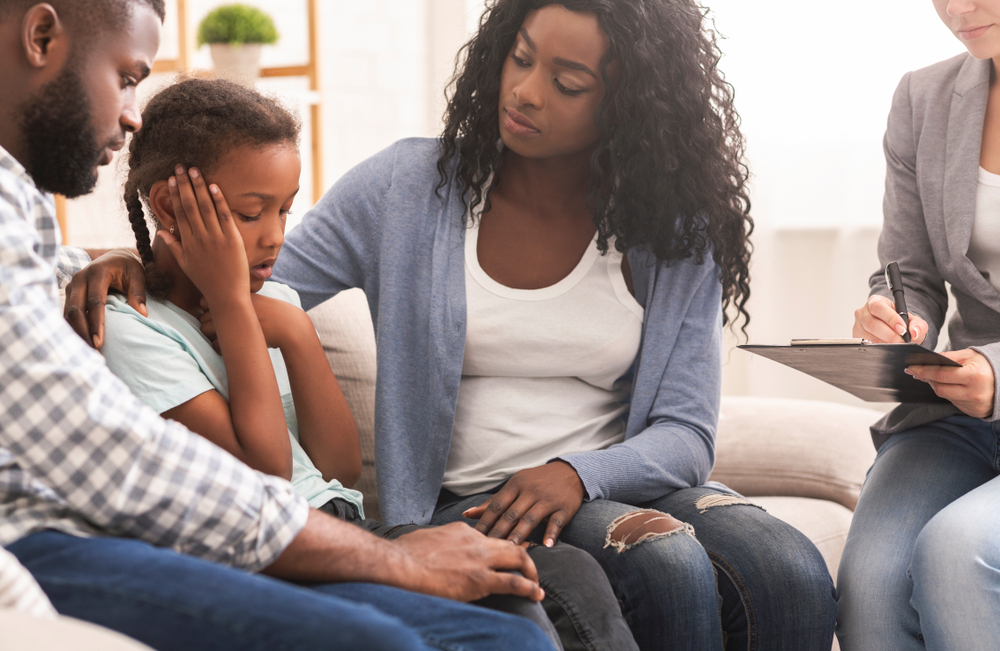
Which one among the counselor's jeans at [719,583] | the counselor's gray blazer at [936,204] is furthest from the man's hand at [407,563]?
the counselor's gray blazer at [936,204]

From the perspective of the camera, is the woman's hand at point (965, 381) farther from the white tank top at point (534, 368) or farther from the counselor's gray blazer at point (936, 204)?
the white tank top at point (534, 368)

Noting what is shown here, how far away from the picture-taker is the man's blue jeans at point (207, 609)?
26.1 inches

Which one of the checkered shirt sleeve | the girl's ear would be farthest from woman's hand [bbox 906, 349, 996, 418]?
the checkered shirt sleeve

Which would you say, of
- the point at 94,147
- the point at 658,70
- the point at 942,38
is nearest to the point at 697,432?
the point at 658,70

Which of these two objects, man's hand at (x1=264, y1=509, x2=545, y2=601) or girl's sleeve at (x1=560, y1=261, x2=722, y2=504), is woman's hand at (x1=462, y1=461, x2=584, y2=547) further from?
man's hand at (x1=264, y1=509, x2=545, y2=601)

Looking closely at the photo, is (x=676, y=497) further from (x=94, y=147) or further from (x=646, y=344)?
(x=94, y=147)

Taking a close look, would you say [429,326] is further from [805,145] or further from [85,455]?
[805,145]

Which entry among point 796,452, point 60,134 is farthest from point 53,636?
point 796,452

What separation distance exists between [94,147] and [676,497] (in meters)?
0.81

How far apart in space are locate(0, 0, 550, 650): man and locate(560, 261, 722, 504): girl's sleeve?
0.32 metres

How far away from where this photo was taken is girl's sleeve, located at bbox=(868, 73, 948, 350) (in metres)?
1.34

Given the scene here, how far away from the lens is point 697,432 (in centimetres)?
123

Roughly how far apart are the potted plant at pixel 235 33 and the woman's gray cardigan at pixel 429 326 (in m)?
1.41

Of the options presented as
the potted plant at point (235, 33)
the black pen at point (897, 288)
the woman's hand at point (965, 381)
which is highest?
the potted plant at point (235, 33)
